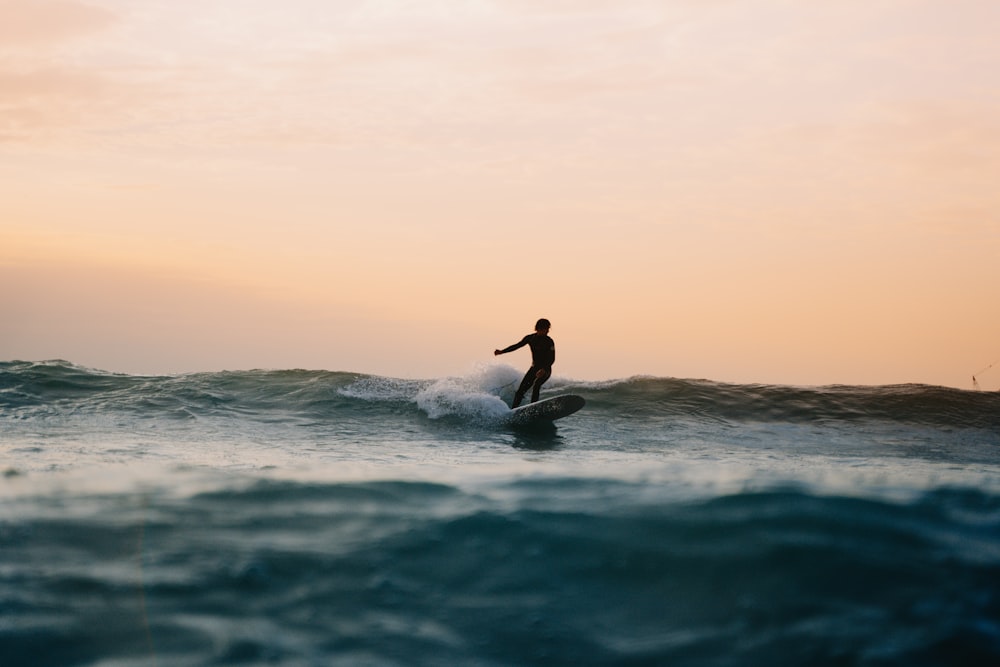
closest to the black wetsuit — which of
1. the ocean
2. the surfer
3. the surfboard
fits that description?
the surfer

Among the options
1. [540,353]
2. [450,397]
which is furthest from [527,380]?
[450,397]

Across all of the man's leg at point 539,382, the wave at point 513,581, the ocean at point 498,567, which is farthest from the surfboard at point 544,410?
the wave at point 513,581

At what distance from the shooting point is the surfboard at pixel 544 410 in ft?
49.6

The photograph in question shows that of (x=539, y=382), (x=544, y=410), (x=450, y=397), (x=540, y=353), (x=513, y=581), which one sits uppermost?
(x=540, y=353)

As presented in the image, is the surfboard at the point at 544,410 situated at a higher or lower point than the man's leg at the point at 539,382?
lower

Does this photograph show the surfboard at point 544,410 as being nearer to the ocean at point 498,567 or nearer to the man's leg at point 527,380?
the man's leg at point 527,380

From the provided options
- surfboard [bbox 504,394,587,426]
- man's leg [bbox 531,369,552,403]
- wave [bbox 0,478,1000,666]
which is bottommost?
wave [bbox 0,478,1000,666]

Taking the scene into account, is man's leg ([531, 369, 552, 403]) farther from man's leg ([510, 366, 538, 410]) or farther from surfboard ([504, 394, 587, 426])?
surfboard ([504, 394, 587, 426])

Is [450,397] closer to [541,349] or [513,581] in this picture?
[541,349]

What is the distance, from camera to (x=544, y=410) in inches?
599

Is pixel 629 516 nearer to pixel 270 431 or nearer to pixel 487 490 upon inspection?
pixel 487 490

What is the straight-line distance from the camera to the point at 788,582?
501 cm

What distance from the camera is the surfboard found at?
15.1 m

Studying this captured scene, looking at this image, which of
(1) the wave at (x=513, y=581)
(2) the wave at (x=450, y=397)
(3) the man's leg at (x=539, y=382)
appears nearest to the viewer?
(1) the wave at (x=513, y=581)
